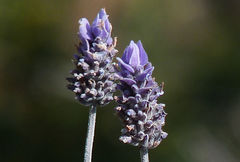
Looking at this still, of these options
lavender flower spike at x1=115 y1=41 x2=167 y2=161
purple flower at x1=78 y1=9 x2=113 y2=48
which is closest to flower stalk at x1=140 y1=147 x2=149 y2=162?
lavender flower spike at x1=115 y1=41 x2=167 y2=161

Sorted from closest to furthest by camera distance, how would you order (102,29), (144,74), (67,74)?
(144,74) < (102,29) < (67,74)

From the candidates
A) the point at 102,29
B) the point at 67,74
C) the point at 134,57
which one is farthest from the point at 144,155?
the point at 67,74

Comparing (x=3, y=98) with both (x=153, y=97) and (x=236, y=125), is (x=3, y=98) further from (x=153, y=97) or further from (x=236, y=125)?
(x=153, y=97)

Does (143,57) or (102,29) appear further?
(102,29)

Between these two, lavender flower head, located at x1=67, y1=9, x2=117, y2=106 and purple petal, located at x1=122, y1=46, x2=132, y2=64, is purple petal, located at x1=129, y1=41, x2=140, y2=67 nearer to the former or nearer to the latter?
purple petal, located at x1=122, y1=46, x2=132, y2=64

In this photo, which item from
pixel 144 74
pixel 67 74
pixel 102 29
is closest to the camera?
pixel 144 74

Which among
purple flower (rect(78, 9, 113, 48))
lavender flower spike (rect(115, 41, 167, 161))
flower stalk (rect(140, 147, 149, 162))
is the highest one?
purple flower (rect(78, 9, 113, 48))

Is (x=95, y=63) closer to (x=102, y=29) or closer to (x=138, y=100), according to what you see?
(x=102, y=29)
